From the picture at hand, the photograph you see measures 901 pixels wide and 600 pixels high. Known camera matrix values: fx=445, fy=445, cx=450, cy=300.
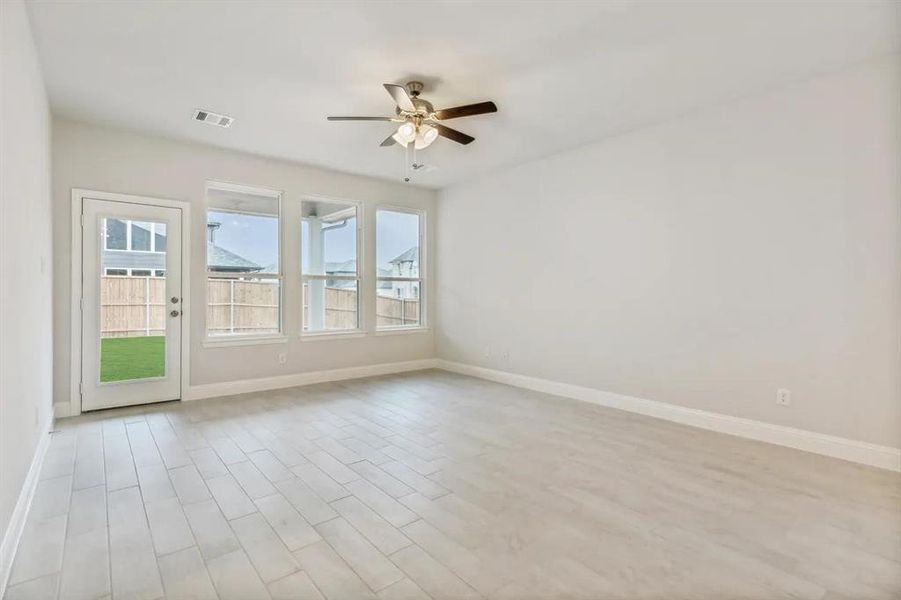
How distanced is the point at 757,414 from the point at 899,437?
2.65 feet

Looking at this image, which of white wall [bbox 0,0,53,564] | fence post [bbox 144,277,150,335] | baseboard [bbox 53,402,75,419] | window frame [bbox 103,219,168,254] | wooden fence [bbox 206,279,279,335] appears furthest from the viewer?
wooden fence [bbox 206,279,279,335]

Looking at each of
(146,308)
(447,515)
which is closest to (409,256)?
(146,308)

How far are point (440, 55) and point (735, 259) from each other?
2862 millimetres

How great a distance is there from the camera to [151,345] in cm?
458

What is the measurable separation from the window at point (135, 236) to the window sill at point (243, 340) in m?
1.09

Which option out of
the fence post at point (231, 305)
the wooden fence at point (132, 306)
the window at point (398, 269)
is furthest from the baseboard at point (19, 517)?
the window at point (398, 269)

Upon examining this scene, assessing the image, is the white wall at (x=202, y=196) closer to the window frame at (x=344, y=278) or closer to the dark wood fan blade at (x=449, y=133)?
the window frame at (x=344, y=278)

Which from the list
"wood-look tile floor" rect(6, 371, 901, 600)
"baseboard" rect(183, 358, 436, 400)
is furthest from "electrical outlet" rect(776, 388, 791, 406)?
"baseboard" rect(183, 358, 436, 400)

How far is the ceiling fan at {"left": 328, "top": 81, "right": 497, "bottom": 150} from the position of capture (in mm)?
3143

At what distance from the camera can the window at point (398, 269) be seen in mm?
6438

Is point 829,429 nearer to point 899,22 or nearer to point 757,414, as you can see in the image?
point 757,414

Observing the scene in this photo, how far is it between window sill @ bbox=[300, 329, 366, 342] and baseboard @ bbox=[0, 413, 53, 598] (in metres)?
2.73

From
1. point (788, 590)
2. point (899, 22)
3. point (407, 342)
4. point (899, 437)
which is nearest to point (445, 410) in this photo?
point (407, 342)

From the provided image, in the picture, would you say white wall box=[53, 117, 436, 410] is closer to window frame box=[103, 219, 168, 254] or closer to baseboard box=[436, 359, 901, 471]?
window frame box=[103, 219, 168, 254]
